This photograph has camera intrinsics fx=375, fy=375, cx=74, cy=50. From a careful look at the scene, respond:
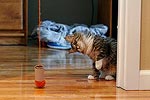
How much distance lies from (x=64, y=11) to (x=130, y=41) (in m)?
2.47

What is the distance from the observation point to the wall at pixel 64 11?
165 inches

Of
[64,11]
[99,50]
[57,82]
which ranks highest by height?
[64,11]

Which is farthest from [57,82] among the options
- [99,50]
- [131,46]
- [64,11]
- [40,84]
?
[64,11]

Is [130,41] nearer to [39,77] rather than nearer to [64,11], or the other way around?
[39,77]

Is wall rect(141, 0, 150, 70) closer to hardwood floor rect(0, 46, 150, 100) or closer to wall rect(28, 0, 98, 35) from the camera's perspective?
hardwood floor rect(0, 46, 150, 100)

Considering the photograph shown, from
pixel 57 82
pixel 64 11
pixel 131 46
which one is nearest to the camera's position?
pixel 131 46

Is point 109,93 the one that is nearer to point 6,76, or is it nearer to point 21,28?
point 6,76

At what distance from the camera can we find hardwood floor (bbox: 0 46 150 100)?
1.68 metres

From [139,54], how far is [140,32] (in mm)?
105

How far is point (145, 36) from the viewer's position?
180cm

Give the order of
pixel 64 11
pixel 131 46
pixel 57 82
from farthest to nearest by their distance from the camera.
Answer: pixel 64 11
pixel 57 82
pixel 131 46

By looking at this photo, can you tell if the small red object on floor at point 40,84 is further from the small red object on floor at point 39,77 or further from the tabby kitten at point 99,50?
the tabby kitten at point 99,50

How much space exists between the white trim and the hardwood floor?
0.07m

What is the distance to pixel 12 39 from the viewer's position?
351 centimetres
